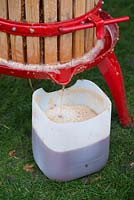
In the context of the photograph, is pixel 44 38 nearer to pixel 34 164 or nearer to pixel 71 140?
pixel 71 140

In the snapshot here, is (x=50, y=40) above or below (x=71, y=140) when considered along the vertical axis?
above

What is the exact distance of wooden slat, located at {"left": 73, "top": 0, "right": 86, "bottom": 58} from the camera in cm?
269

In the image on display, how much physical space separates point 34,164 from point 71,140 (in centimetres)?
36

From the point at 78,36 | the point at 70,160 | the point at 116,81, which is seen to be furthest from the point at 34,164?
the point at 78,36

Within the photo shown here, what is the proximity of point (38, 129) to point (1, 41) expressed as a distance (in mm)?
476

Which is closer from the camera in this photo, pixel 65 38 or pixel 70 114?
pixel 65 38

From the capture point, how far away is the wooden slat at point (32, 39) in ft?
8.54

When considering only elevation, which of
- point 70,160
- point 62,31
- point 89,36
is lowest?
point 70,160

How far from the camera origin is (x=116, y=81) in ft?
9.96

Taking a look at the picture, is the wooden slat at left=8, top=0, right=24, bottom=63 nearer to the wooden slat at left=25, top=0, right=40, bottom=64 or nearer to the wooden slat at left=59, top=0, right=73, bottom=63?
the wooden slat at left=25, top=0, right=40, bottom=64

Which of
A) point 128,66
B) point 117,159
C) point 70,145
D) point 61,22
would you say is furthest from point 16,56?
point 128,66

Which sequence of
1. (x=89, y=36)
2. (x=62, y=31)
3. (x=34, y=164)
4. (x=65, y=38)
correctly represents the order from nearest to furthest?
(x=62, y=31) < (x=65, y=38) < (x=89, y=36) < (x=34, y=164)

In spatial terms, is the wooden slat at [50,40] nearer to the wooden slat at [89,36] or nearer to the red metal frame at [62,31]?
the red metal frame at [62,31]

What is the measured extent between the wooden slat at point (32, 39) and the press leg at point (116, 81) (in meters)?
0.40
